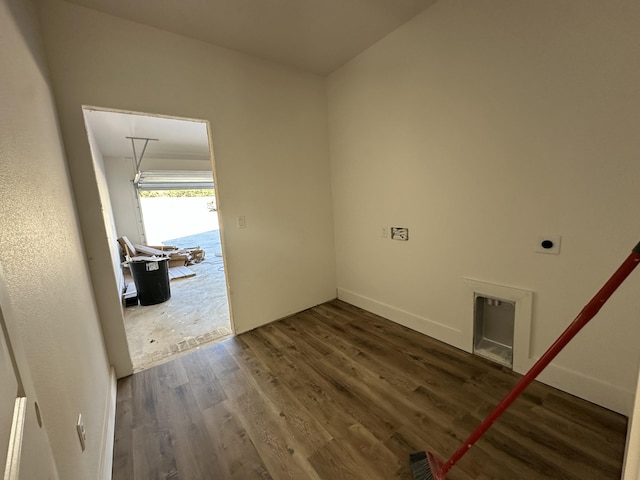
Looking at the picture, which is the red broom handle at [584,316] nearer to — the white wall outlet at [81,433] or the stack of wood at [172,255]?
the white wall outlet at [81,433]

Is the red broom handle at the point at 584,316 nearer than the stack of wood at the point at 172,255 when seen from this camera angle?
Yes

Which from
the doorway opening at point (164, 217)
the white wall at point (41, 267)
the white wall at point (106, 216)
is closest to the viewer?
the white wall at point (41, 267)

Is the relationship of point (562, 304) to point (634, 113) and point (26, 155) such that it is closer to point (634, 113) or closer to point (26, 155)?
point (634, 113)

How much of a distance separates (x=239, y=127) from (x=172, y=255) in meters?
4.88

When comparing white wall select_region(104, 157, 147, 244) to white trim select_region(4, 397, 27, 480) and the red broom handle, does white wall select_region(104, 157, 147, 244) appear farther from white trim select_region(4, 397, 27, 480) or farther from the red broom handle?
the red broom handle

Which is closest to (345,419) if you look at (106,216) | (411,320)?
(411,320)

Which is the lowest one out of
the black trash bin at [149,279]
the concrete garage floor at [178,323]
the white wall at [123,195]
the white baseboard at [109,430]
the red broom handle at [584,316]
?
the concrete garage floor at [178,323]

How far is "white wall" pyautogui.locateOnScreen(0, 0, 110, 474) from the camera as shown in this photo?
76cm

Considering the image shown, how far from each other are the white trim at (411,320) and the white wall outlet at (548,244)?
3.09 ft

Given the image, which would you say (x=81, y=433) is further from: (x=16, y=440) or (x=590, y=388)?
(x=590, y=388)

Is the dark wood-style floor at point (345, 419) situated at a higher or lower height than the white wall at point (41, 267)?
lower

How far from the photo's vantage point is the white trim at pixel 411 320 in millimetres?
2340

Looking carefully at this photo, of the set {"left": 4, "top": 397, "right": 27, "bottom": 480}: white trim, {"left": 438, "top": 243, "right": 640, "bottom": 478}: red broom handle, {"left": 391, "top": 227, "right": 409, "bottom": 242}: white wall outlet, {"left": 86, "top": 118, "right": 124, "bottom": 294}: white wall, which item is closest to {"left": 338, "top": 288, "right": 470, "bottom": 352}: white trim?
{"left": 391, "top": 227, "right": 409, "bottom": 242}: white wall outlet

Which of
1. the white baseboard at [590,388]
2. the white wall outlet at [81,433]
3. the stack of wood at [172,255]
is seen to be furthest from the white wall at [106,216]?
the white baseboard at [590,388]
